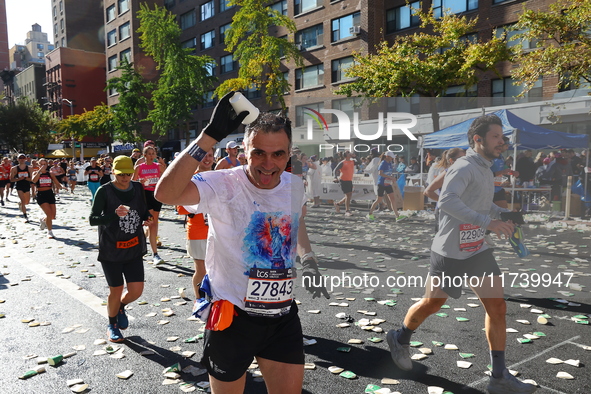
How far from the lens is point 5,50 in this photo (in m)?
118

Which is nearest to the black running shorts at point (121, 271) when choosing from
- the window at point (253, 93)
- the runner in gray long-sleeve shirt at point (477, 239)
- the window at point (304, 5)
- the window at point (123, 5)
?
the runner in gray long-sleeve shirt at point (477, 239)

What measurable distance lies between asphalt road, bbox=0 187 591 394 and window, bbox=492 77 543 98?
60.0 ft

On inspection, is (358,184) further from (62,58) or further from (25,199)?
(62,58)

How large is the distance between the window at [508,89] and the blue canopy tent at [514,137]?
809 inches

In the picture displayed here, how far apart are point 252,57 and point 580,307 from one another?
18881 millimetres

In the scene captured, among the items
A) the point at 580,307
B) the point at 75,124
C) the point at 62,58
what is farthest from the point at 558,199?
the point at 62,58

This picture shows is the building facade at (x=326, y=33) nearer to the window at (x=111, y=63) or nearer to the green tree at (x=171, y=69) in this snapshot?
the window at (x=111, y=63)

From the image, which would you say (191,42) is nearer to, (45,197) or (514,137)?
(45,197)

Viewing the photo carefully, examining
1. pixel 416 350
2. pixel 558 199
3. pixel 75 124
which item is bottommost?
pixel 416 350

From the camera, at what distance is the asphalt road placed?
3.86m

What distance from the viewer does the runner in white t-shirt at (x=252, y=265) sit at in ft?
8.05

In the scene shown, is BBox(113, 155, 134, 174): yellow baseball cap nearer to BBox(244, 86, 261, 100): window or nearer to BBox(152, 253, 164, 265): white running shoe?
BBox(152, 253, 164, 265): white running shoe

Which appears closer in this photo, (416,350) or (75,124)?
(416,350)

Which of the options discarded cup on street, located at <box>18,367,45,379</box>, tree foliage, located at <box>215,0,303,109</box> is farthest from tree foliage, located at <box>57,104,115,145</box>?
discarded cup on street, located at <box>18,367,45,379</box>
